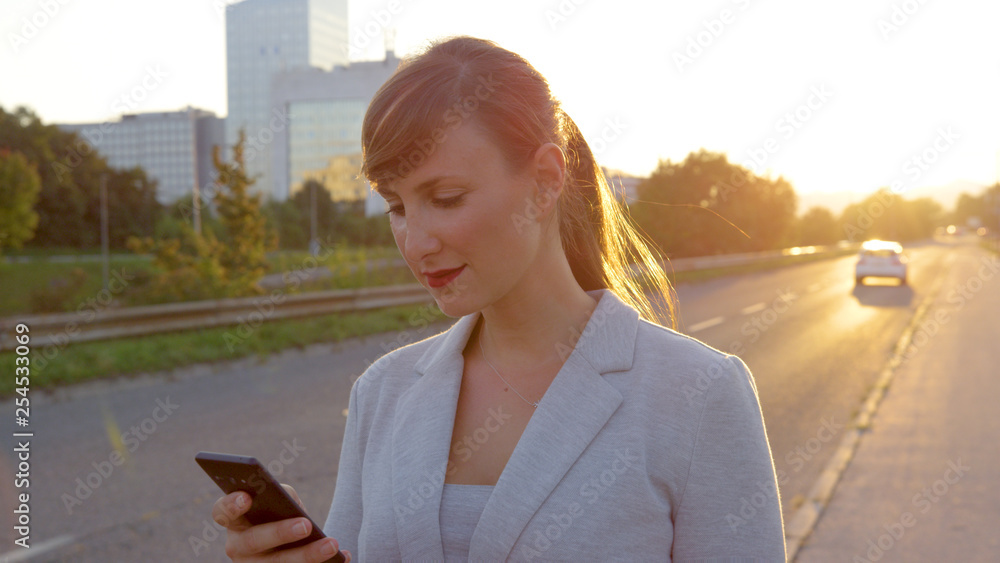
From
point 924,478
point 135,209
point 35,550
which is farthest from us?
point 135,209

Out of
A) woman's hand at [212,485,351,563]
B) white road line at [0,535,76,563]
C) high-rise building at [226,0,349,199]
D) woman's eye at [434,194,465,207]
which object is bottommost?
white road line at [0,535,76,563]

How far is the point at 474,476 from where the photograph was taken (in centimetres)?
162

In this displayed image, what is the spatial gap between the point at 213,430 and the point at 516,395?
228 inches

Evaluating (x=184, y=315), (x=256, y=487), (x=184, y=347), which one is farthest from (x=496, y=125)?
(x=184, y=315)

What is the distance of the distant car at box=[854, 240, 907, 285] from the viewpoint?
25.4 metres

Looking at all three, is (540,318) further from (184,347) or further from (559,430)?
(184,347)

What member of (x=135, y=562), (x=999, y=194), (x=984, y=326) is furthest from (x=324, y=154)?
(x=135, y=562)

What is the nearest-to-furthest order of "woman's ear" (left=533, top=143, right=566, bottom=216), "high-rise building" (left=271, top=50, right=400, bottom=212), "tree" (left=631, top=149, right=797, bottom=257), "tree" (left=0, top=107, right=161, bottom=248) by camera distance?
"woman's ear" (left=533, top=143, right=566, bottom=216) → "tree" (left=631, top=149, right=797, bottom=257) → "tree" (left=0, top=107, right=161, bottom=248) → "high-rise building" (left=271, top=50, right=400, bottom=212)

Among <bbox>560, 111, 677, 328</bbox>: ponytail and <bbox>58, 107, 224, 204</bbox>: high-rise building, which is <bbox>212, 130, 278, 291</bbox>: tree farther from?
<bbox>58, 107, 224, 204</bbox>: high-rise building

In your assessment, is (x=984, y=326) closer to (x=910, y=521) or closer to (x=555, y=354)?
(x=910, y=521)

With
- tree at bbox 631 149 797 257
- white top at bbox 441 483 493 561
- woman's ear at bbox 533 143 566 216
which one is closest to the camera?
white top at bbox 441 483 493 561

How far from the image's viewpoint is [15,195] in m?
29.7

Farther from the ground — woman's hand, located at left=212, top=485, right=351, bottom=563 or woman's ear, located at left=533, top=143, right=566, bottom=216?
woman's ear, located at left=533, top=143, right=566, bottom=216

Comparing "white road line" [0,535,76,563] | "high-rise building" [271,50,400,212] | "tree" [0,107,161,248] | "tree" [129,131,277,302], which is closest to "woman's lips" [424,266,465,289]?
"white road line" [0,535,76,563]
